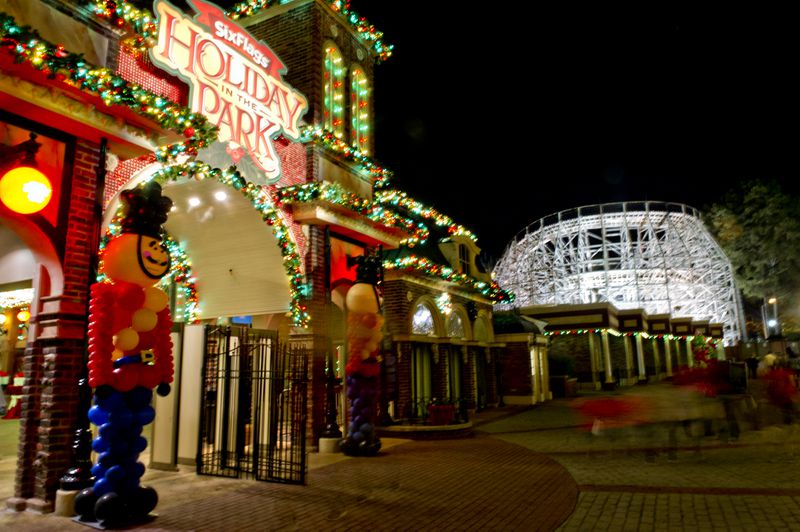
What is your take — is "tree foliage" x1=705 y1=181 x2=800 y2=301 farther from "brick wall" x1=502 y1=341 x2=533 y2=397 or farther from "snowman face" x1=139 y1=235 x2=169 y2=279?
"snowman face" x1=139 y1=235 x2=169 y2=279

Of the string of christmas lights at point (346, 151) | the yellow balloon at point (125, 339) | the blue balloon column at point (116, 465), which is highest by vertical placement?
the string of christmas lights at point (346, 151)

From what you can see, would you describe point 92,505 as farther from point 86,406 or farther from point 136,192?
point 136,192

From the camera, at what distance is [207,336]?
9008 mm

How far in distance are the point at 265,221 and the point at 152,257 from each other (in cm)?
474

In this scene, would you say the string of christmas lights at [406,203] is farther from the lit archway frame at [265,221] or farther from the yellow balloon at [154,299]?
the yellow balloon at [154,299]

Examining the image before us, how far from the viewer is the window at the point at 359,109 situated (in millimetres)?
14414

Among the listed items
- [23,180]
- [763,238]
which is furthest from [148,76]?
[763,238]

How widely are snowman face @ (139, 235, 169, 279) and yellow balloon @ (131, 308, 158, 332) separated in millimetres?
421

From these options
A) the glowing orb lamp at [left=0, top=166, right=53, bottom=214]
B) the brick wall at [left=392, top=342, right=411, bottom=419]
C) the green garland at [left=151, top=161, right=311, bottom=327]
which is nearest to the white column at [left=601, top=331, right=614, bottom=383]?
the brick wall at [left=392, top=342, right=411, bottom=419]

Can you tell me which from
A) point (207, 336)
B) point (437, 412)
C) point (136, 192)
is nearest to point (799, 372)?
point (437, 412)

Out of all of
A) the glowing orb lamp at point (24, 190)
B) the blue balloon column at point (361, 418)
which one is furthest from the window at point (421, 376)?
the glowing orb lamp at point (24, 190)

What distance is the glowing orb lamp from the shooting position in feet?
19.7

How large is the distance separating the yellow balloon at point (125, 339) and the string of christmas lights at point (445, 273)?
374 inches

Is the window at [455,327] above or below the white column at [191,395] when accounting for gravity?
above
